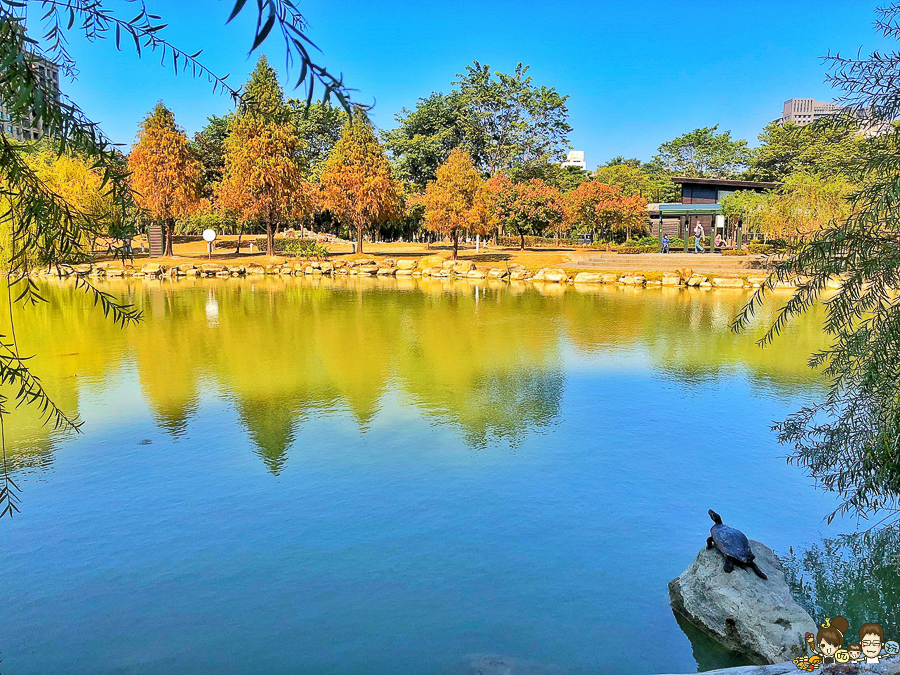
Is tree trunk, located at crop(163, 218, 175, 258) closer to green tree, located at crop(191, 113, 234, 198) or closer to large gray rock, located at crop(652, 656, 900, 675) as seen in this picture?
green tree, located at crop(191, 113, 234, 198)

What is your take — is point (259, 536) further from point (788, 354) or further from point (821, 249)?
point (788, 354)

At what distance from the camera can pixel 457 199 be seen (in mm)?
36500

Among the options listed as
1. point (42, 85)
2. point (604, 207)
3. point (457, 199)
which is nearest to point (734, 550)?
point (42, 85)

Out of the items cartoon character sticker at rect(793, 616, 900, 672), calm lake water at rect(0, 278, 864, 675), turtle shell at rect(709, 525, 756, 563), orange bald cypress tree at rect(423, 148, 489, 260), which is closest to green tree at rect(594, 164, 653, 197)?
orange bald cypress tree at rect(423, 148, 489, 260)

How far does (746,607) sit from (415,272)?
31.8m

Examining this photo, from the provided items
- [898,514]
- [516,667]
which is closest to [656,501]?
[898,514]

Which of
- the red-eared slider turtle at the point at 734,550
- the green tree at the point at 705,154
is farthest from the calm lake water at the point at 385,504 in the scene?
the green tree at the point at 705,154

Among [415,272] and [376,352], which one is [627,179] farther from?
[376,352]

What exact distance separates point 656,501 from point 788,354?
30.2 ft

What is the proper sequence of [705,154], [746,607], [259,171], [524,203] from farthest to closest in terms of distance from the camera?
[705,154] < [524,203] < [259,171] < [746,607]

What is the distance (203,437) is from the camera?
931 centimetres

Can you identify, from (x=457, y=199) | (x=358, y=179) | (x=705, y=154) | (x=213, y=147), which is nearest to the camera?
(x=457, y=199)

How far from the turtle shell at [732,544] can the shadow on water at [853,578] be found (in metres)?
0.76

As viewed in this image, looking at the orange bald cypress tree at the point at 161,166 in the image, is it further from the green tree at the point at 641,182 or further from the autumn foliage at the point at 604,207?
the green tree at the point at 641,182
